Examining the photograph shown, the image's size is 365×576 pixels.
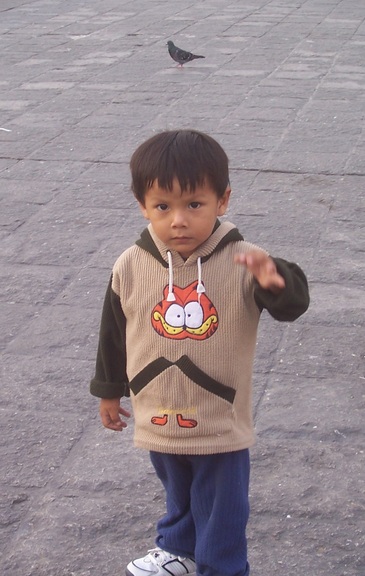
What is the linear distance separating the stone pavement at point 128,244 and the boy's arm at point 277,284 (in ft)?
2.69

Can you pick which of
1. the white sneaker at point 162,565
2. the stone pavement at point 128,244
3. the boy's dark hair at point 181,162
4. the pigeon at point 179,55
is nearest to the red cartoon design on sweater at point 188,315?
the boy's dark hair at point 181,162

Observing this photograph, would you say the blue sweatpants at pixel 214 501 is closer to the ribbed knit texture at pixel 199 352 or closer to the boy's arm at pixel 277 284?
the ribbed knit texture at pixel 199 352

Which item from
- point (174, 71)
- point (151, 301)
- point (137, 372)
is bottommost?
point (174, 71)

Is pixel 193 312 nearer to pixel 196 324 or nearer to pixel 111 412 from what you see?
pixel 196 324

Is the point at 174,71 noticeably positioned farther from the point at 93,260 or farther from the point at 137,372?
the point at 137,372

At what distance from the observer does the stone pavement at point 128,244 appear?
3.00m

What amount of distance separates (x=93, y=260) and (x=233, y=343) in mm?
2724

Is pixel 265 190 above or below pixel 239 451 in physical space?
below

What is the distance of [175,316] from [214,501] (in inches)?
17.2

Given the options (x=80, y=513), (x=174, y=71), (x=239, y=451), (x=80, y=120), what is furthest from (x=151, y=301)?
(x=174, y=71)

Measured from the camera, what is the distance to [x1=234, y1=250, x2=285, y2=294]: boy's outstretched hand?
223 centimetres

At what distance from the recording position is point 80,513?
120 inches

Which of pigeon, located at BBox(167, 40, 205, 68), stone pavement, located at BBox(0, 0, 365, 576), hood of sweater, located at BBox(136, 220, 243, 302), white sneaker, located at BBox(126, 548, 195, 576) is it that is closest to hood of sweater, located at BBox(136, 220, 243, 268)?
hood of sweater, located at BBox(136, 220, 243, 302)

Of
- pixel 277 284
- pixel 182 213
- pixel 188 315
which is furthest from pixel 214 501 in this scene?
pixel 182 213
